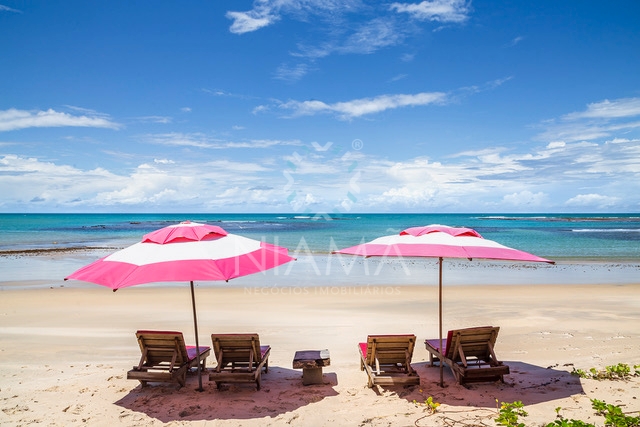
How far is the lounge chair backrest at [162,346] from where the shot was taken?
5966 mm

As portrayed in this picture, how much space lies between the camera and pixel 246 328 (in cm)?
962

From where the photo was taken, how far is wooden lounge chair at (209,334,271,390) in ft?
19.1

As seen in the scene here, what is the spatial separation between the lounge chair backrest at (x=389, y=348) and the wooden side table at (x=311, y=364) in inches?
26.4

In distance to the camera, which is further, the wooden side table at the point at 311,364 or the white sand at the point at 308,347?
the wooden side table at the point at 311,364

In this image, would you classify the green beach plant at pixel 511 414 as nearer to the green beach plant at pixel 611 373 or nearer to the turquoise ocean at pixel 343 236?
the green beach plant at pixel 611 373

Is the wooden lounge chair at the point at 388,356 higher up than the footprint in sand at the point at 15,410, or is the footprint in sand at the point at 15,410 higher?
the wooden lounge chair at the point at 388,356

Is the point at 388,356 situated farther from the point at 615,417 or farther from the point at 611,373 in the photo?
the point at 611,373

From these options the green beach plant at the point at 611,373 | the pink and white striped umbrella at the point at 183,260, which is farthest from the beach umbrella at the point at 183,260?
the green beach plant at the point at 611,373

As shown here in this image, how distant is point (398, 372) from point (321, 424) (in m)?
1.66

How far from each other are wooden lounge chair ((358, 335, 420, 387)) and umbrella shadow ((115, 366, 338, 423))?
636mm

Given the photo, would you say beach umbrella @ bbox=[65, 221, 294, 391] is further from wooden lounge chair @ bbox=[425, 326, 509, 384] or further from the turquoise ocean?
the turquoise ocean

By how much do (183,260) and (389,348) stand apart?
333 centimetres

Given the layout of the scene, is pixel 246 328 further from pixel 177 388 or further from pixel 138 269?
pixel 138 269

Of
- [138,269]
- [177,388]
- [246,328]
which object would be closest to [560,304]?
[246,328]
